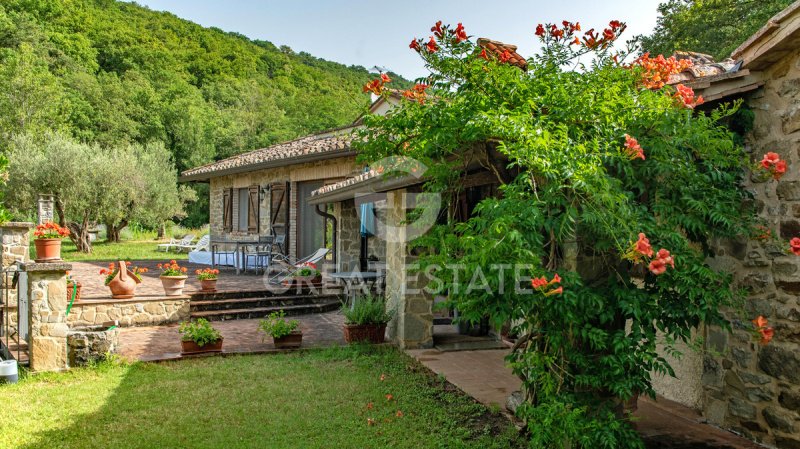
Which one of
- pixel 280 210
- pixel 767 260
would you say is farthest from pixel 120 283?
pixel 767 260

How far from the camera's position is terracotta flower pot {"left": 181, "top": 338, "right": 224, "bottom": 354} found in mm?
6719

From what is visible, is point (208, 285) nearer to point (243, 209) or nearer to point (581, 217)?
point (243, 209)

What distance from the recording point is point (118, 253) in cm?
1916

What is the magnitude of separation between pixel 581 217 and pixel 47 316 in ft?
18.8

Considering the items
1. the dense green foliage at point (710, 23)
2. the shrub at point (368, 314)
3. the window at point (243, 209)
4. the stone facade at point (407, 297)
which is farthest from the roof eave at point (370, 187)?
the dense green foliage at point (710, 23)

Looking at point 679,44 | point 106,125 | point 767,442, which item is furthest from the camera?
point 106,125

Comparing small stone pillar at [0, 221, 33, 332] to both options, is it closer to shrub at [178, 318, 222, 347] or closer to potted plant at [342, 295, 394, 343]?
shrub at [178, 318, 222, 347]

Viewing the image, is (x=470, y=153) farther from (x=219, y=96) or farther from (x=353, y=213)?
(x=219, y=96)

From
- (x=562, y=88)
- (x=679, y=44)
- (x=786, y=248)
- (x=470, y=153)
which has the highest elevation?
(x=679, y=44)

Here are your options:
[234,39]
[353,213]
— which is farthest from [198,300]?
[234,39]

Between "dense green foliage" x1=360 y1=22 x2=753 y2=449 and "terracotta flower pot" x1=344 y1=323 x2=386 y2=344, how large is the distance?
3.59 metres

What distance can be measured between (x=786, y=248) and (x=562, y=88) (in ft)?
5.89

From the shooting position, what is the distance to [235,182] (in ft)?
52.9

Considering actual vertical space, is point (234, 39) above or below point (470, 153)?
above
